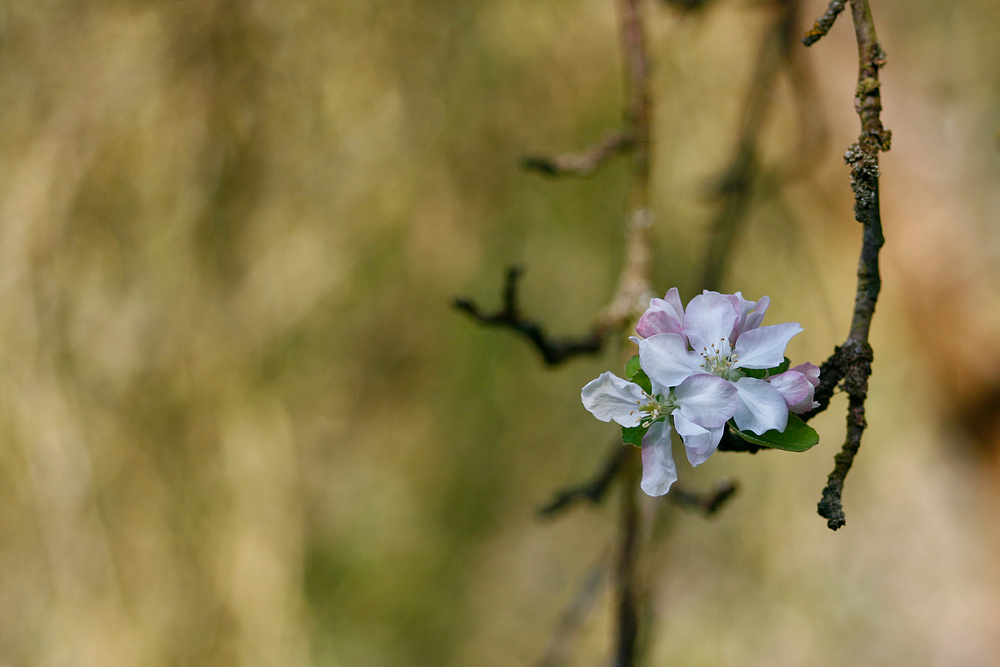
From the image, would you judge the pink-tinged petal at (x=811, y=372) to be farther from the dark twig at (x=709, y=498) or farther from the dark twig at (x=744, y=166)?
the dark twig at (x=744, y=166)

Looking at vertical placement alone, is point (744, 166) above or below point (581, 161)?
above

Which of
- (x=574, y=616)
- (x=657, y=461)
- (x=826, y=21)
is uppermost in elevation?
(x=826, y=21)

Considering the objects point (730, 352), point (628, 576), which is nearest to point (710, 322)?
point (730, 352)

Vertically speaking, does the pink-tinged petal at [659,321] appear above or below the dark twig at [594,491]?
above

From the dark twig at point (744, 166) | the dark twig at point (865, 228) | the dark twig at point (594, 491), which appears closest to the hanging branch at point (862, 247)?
the dark twig at point (865, 228)

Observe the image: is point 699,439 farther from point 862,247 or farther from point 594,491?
point 594,491

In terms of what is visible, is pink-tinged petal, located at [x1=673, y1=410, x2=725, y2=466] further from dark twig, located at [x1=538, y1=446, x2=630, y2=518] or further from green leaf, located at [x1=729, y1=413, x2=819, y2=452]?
dark twig, located at [x1=538, y1=446, x2=630, y2=518]

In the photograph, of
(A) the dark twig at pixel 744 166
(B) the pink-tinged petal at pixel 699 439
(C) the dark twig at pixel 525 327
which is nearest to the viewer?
(B) the pink-tinged petal at pixel 699 439
